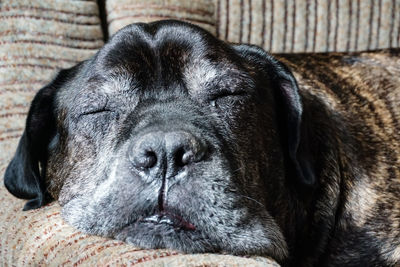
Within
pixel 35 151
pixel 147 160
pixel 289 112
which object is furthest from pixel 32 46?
pixel 147 160

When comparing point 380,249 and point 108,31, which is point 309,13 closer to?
→ point 108,31

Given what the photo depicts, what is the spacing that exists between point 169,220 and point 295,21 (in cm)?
231

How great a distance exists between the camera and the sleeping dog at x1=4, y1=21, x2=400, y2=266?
66.6 inches

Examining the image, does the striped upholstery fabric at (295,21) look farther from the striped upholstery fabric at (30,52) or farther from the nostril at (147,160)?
the nostril at (147,160)

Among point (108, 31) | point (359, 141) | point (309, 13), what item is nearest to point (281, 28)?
point (309, 13)

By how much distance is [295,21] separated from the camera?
368 cm

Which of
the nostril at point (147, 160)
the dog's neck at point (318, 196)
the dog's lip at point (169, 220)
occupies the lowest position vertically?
the dog's neck at point (318, 196)

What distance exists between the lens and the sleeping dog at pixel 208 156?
5.55 feet

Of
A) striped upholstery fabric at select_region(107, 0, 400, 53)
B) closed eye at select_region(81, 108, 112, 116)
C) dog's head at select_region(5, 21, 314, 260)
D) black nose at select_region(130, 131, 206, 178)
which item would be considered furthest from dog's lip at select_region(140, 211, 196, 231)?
striped upholstery fabric at select_region(107, 0, 400, 53)

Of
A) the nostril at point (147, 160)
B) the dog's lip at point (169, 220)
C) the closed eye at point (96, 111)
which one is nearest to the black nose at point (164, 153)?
the nostril at point (147, 160)

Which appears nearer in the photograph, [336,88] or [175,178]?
[175,178]

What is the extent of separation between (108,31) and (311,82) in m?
1.39

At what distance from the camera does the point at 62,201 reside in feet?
6.81

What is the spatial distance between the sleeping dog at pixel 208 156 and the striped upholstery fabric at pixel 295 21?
1073 millimetres
